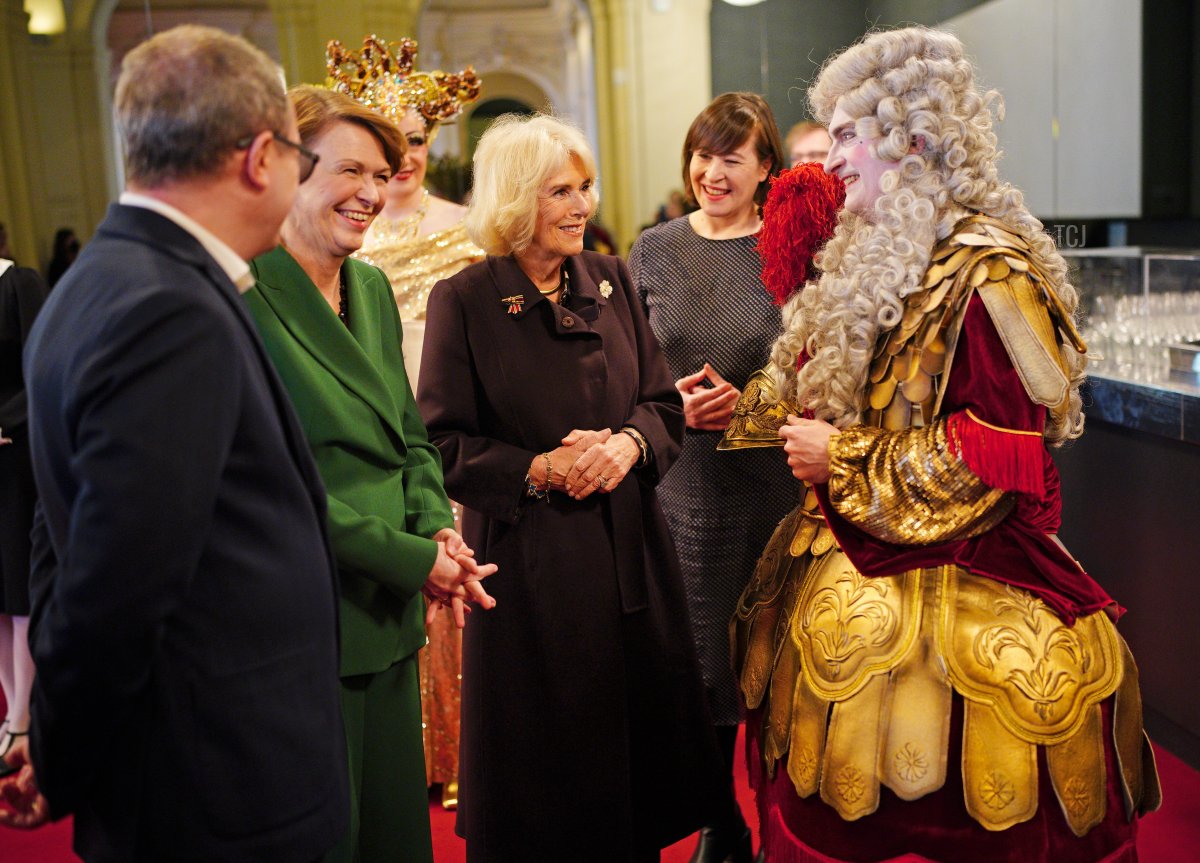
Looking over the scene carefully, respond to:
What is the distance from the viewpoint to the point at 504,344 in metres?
2.17

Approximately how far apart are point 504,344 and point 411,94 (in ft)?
4.20

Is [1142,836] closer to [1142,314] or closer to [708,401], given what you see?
[708,401]

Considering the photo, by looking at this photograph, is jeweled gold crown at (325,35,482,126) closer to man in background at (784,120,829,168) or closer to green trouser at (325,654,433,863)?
man in background at (784,120,829,168)

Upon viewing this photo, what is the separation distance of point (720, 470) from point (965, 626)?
1011 mm

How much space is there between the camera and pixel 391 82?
3.12 meters

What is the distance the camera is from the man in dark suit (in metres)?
1.04

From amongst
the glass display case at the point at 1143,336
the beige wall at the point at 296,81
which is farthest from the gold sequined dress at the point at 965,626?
the beige wall at the point at 296,81

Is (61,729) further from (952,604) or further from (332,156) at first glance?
(952,604)

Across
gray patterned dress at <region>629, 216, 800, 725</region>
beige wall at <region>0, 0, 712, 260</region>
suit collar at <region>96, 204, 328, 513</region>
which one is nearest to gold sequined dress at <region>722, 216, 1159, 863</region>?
gray patterned dress at <region>629, 216, 800, 725</region>

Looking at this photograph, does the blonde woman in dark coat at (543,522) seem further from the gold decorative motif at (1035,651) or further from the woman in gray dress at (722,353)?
the gold decorative motif at (1035,651)

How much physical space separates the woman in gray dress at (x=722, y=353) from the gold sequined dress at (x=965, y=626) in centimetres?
81

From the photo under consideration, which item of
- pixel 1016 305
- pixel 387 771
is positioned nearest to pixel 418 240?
pixel 387 771

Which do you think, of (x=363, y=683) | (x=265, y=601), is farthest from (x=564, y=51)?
(x=265, y=601)

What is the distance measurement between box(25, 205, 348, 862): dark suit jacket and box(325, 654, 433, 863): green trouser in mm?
439
